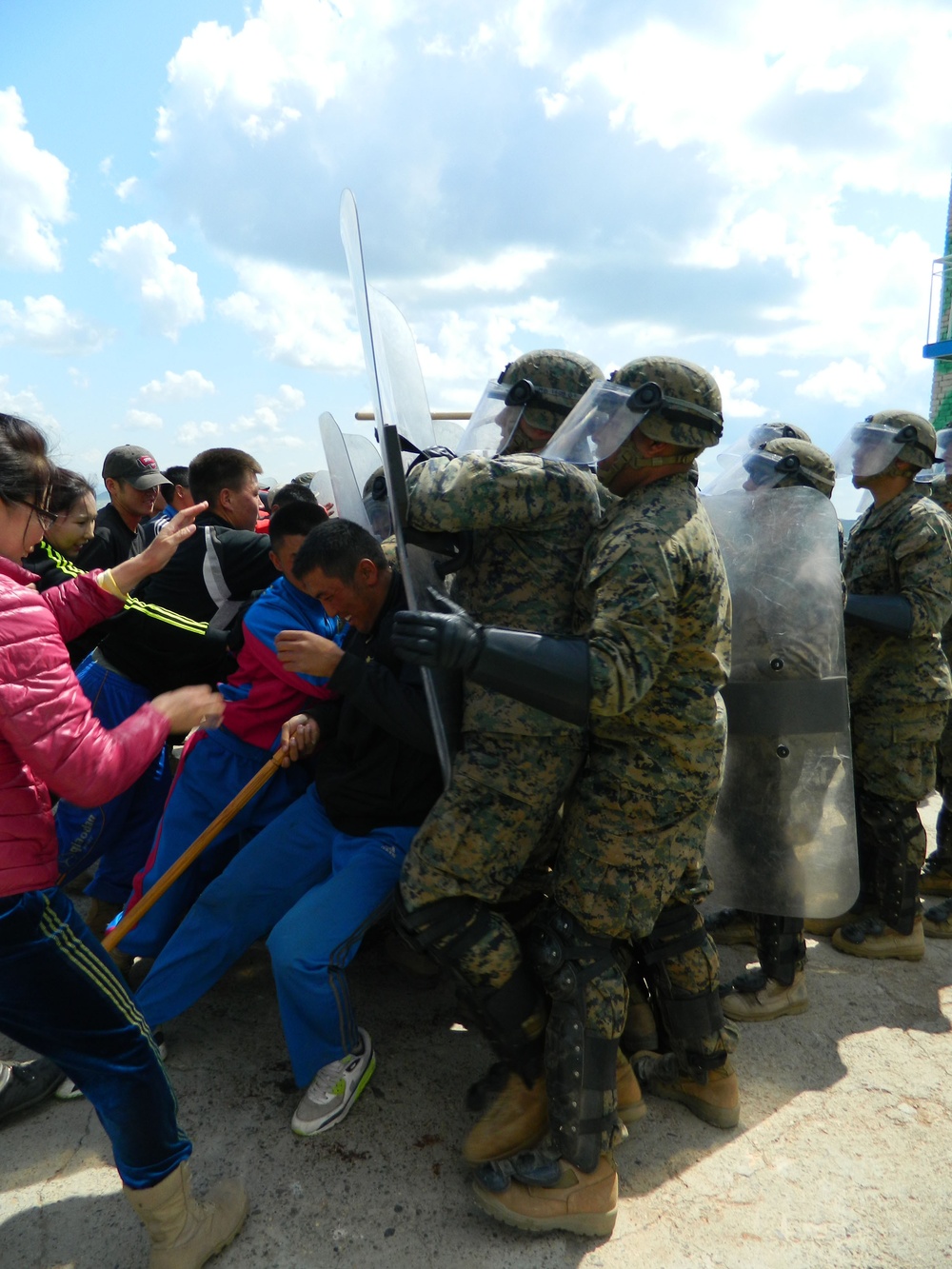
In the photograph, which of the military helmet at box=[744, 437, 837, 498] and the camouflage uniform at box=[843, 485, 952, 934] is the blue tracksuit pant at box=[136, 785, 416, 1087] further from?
the camouflage uniform at box=[843, 485, 952, 934]

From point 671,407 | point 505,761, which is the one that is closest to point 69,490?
point 505,761

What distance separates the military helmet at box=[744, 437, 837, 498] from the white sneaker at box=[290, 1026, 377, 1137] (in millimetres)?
2375

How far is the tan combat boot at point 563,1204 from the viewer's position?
214cm

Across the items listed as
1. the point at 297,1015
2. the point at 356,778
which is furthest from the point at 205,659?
the point at 297,1015

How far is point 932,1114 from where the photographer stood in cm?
268

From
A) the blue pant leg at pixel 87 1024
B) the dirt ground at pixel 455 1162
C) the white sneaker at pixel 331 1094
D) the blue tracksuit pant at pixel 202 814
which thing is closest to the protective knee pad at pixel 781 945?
the dirt ground at pixel 455 1162

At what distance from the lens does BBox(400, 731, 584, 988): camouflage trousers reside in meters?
2.28

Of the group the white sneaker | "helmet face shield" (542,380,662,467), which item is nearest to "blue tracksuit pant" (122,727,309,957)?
the white sneaker

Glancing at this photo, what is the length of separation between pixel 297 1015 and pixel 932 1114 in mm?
2011

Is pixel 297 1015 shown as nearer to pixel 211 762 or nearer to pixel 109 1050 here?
pixel 109 1050

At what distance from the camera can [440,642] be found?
1.92 metres

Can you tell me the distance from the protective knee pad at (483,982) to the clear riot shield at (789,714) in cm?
99

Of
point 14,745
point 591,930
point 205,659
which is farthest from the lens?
point 205,659

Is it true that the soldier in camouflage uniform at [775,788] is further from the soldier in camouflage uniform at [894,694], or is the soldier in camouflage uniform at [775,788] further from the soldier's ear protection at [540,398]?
the soldier's ear protection at [540,398]
